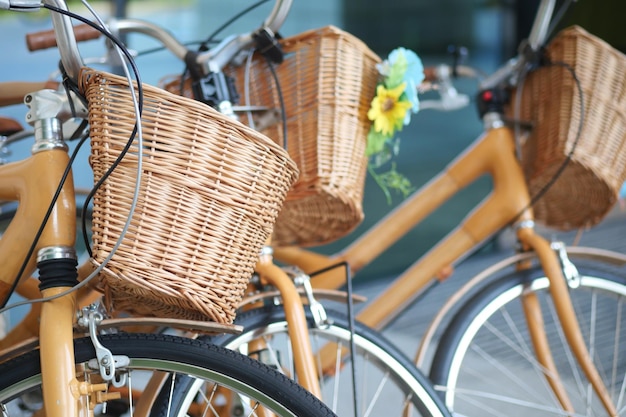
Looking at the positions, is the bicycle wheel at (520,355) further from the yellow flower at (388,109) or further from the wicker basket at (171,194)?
the wicker basket at (171,194)

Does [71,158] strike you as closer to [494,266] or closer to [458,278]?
[494,266]

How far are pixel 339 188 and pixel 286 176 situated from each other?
0.31 m

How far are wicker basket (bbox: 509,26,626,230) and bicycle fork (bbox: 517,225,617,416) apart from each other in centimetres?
16

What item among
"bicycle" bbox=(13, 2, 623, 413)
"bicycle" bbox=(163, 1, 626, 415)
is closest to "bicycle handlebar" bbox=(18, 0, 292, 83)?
"bicycle" bbox=(163, 1, 626, 415)

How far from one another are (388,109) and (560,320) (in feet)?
1.81

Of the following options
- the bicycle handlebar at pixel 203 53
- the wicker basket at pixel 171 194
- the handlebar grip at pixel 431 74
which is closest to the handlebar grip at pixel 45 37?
the bicycle handlebar at pixel 203 53

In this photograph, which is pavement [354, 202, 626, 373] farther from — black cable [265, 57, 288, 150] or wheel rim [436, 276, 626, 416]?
black cable [265, 57, 288, 150]

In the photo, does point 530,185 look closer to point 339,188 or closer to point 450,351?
point 450,351

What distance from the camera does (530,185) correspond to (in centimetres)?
181

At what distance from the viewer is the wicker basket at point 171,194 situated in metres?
1.01

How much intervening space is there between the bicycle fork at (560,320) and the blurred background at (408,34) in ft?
3.53

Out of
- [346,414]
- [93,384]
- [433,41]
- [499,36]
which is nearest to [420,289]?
[346,414]

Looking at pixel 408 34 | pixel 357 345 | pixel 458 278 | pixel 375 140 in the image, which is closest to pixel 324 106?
pixel 375 140

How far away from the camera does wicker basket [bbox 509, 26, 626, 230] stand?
167 cm
